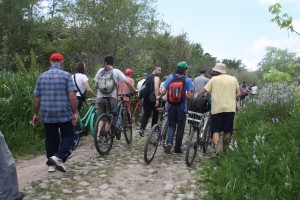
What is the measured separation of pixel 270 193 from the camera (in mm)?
3871

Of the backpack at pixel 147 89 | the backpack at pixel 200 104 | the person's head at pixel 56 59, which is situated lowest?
the backpack at pixel 200 104

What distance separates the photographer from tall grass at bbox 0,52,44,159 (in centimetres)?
727

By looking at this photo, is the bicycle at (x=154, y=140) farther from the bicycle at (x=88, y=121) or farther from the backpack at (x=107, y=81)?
the bicycle at (x=88, y=121)

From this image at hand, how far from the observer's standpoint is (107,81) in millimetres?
6906

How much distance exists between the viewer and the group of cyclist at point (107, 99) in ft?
17.0

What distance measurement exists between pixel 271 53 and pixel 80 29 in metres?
15.9

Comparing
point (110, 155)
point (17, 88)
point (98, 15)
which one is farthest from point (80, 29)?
point (110, 155)

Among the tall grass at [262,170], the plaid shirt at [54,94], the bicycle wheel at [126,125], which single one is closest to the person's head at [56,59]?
the plaid shirt at [54,94]

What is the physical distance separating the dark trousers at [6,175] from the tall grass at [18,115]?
342 centimetres

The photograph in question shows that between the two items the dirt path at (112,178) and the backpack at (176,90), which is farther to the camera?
the backpack at (176,90)

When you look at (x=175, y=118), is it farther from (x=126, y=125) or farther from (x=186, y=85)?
(x=126, y=125)

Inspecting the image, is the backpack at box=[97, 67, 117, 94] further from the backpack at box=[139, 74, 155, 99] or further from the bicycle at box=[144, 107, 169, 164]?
the backpack at box=[139, 74, 155, 99]

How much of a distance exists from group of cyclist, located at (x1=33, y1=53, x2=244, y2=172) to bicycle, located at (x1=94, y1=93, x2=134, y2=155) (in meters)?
0.29

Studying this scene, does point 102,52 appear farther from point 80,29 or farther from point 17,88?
point 17,88
